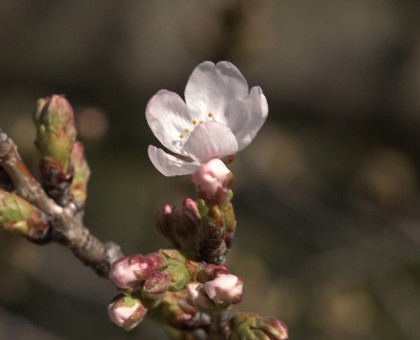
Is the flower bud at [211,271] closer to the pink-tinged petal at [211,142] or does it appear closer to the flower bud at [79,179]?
the pink-tinged petal at [211,142]

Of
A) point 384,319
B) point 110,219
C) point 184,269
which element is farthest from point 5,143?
point 110,219

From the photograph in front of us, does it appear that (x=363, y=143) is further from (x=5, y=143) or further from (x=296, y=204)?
(x=5, y=143)

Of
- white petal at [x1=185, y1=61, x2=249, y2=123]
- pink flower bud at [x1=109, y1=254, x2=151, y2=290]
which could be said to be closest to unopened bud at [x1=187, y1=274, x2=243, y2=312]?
pink flower bud at [x1=109, y1=254, x2=151, y2=290]

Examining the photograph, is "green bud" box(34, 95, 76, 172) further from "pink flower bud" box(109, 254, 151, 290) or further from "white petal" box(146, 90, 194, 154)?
"pink flower bud" box(109, 254, 151, 290)

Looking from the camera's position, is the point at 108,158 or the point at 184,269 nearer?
the point at 184,269

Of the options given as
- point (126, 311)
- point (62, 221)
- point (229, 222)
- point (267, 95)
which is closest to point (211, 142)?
point (229, 222)

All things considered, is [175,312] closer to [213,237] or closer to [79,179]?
[213,237]

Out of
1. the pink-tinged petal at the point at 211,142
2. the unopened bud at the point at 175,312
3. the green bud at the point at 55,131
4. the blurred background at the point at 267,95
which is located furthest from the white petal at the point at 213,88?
the blurred background at the point at 267,95
